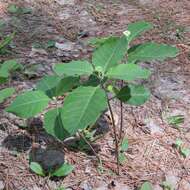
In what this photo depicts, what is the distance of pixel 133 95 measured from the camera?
1.60 m

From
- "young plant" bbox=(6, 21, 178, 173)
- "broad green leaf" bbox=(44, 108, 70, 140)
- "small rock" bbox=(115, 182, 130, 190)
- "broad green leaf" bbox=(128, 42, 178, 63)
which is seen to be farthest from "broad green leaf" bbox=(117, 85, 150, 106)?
"small rock" bbox=(115, 182, 130, 190)

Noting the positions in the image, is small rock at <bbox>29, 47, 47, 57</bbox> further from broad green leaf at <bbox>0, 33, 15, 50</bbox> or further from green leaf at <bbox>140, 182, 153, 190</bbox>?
green leaf at <bbox>140, 182, 153, 190</bbox>

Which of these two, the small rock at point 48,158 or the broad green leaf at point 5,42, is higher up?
the broad green leaf at point 5,42

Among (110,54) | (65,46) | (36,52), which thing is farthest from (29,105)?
(65,46)

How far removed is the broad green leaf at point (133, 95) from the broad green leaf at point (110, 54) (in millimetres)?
137

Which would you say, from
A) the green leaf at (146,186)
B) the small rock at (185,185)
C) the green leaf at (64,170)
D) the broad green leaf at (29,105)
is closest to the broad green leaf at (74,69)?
the broad green leaf at (29,105)

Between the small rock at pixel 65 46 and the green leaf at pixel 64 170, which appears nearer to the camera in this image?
the green leaf at pixel 64 170

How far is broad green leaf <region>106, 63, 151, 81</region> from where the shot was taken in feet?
4.73

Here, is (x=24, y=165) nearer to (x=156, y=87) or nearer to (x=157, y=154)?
(x=157, y=154)

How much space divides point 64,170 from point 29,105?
1.05ft

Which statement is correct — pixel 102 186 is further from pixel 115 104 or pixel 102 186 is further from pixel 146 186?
pixel 115 104

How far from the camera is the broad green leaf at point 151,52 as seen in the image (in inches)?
60.6

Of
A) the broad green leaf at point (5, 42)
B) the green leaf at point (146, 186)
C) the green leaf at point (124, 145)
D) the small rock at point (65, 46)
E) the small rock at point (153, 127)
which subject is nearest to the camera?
the green leaf at point (146, 186)

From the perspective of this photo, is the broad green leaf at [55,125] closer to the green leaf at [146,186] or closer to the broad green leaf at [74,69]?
the broad green leaf at [74,69]
